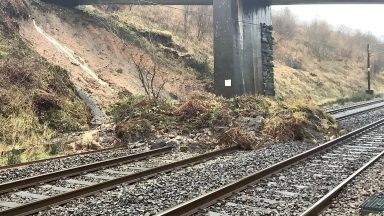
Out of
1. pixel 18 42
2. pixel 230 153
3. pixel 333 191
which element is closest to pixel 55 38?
pixel 18 42

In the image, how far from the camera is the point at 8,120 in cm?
1362

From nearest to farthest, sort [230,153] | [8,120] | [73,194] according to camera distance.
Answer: [73,194]
[230,153]
[8,120]

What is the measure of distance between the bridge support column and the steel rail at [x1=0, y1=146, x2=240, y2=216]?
36.8 feet

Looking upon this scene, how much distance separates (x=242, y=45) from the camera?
75.7 ft

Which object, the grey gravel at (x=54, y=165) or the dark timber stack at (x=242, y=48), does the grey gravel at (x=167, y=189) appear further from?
the dark timber stack at (x=242, y=48)

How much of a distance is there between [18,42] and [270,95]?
47.5 feet

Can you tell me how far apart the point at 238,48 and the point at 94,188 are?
16149mm

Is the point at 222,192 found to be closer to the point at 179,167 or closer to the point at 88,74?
the point at 179,167

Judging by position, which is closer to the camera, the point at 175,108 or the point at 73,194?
the point at 73,194

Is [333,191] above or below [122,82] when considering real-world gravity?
below

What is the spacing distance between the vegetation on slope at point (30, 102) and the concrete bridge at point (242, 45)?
7.89m

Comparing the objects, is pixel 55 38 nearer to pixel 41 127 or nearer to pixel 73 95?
pixel 73 95

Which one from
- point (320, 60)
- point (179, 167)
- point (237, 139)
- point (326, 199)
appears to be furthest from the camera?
point (320, 60)

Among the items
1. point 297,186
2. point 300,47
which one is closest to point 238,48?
point 297,186
